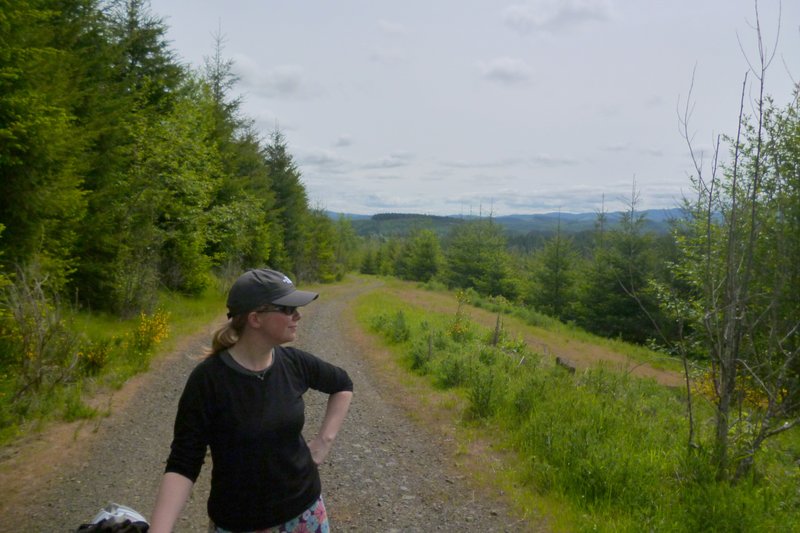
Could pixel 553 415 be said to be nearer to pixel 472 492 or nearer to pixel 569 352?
pixel 472 492

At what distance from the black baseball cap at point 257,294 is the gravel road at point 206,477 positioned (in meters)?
3.30

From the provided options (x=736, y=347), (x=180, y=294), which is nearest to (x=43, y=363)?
(x=736, y=347)

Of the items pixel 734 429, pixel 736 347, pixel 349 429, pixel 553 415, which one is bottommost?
pixel 349 429

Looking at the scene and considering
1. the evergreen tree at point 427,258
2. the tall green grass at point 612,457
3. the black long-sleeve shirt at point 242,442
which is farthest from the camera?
the evergreen tree at point 427,258

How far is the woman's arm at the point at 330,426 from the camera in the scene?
2.57m

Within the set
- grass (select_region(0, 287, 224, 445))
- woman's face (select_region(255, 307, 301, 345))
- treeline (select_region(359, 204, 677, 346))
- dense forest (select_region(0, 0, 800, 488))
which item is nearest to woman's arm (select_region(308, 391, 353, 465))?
woman's face (select_region(255, 307, 301, 345))

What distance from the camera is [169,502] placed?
1.99 meters

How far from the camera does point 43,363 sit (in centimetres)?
707

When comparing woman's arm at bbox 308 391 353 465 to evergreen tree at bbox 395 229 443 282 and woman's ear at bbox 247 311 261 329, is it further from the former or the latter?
evergreen tree at bbox 395 229 443 282

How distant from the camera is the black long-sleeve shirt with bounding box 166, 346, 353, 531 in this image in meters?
2.16

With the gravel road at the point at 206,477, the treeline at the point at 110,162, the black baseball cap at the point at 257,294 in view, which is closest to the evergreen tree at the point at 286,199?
the treeline at the point at 110,162

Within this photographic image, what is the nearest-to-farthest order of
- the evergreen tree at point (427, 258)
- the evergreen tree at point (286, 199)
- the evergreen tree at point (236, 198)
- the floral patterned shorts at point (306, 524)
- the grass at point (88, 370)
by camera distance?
the floral patterned shorts at point (306, 524), the grass at point (88, 370), the evergreen tree at point (236, 198), the evergreen tree at point (286, 199), the evergreen tree at point (427, 258)

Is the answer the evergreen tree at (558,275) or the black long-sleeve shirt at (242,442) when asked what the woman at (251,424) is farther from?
the evergreen tree at (558,275)

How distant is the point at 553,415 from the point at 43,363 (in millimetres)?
6943
